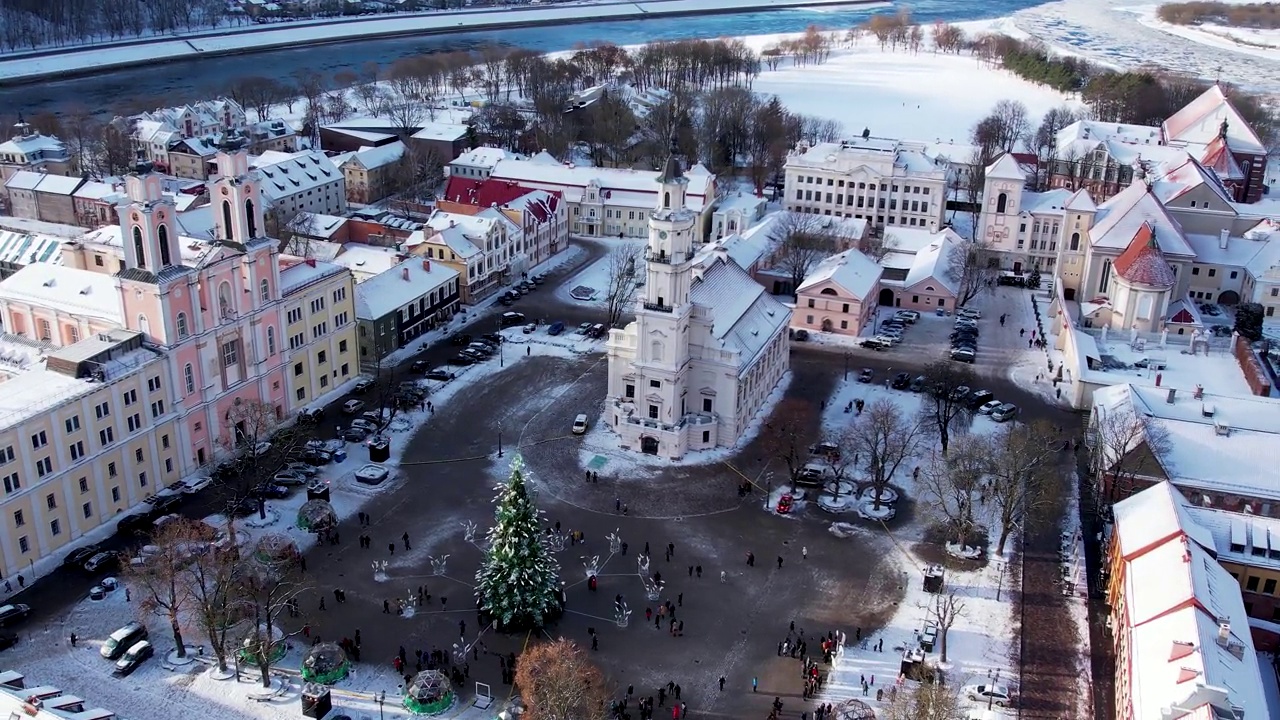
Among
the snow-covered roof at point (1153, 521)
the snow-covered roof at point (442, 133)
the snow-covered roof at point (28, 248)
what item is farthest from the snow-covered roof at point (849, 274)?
the snow-covered roof at point (442, 133)

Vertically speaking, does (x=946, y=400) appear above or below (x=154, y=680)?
above

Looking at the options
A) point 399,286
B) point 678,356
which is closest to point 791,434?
point 678,356

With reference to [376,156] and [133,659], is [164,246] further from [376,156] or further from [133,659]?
[376,156]

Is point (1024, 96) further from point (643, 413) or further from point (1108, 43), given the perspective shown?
point (643, 413)

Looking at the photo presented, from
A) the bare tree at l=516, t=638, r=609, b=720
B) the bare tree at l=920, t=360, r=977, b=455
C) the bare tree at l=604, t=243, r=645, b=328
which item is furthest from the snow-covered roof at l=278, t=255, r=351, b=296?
the bare tree at l=920, t=360, r=977, b=455

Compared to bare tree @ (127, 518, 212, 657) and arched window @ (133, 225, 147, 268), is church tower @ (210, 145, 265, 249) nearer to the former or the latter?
arched window @ (133, 225, 147, 268)

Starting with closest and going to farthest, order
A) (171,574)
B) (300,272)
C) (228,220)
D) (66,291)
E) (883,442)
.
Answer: (171,574), (883,442), (228,220), (66,291), (300,272)
